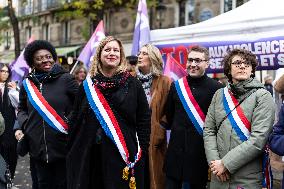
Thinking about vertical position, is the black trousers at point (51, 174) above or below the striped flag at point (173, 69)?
below

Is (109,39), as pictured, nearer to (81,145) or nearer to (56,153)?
(81,145)

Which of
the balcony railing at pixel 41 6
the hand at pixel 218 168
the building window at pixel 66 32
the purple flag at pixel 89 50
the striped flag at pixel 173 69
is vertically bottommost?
the hand at pixel 218 168

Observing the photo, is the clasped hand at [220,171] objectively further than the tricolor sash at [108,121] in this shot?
Yes

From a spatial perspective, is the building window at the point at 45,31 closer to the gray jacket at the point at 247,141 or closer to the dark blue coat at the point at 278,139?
the gray jacket at the point at 247,141

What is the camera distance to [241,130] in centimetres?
381

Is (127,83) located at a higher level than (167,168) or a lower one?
higher

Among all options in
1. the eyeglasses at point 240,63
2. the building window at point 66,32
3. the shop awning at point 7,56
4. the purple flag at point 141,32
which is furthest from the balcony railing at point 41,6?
the eyeglasses at point 240,63

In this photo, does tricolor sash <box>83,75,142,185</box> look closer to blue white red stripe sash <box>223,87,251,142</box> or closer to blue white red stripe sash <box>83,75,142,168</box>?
blue white red stripe sash <box>83,75,142,168</box>

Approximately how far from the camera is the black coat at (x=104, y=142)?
3725mm

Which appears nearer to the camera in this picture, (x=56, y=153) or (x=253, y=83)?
A: (x=253, y=83)

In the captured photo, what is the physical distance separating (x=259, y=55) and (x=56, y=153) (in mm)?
2516

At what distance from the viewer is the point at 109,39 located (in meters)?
3.87

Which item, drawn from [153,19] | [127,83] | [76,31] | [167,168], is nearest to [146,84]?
[167,168]

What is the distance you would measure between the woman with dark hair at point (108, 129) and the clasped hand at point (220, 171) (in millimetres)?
596
